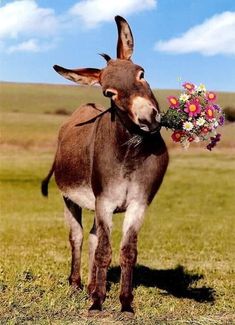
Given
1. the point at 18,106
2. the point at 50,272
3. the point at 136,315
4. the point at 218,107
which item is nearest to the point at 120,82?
the point at 218,107

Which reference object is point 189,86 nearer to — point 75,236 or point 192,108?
point 192,108

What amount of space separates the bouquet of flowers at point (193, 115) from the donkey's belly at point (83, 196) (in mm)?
1525

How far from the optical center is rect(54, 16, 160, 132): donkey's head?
7.88m

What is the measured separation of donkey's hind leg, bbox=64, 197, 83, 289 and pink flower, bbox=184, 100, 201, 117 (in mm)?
3041

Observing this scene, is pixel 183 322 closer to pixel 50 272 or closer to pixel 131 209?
pixel 131 209

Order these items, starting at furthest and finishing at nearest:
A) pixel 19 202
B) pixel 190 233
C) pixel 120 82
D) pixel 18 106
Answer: pixel 18 106, pixel 19 202, pixel 190 233, pixel 120 82

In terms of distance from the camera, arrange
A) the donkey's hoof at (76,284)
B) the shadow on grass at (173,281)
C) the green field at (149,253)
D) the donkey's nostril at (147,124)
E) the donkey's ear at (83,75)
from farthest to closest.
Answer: the shadow on grass at (173,281) → the donkey's hoof at (76,284) → the green field at (149,253) → the donkey's ear at (83,75) → the donkey's nostril at (147,124)

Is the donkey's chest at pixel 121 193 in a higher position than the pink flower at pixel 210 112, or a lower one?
lower

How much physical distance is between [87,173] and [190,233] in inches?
506

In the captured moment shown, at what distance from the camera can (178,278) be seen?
13375 mm

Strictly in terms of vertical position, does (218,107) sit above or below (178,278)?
above

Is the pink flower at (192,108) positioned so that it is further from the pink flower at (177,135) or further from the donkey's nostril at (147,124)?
the donkey's nostril at (147,124)

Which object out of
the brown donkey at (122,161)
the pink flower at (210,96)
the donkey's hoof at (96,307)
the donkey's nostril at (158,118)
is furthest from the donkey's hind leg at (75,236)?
the donkey's nostril at (158,118)

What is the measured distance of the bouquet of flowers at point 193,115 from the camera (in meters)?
8.84
